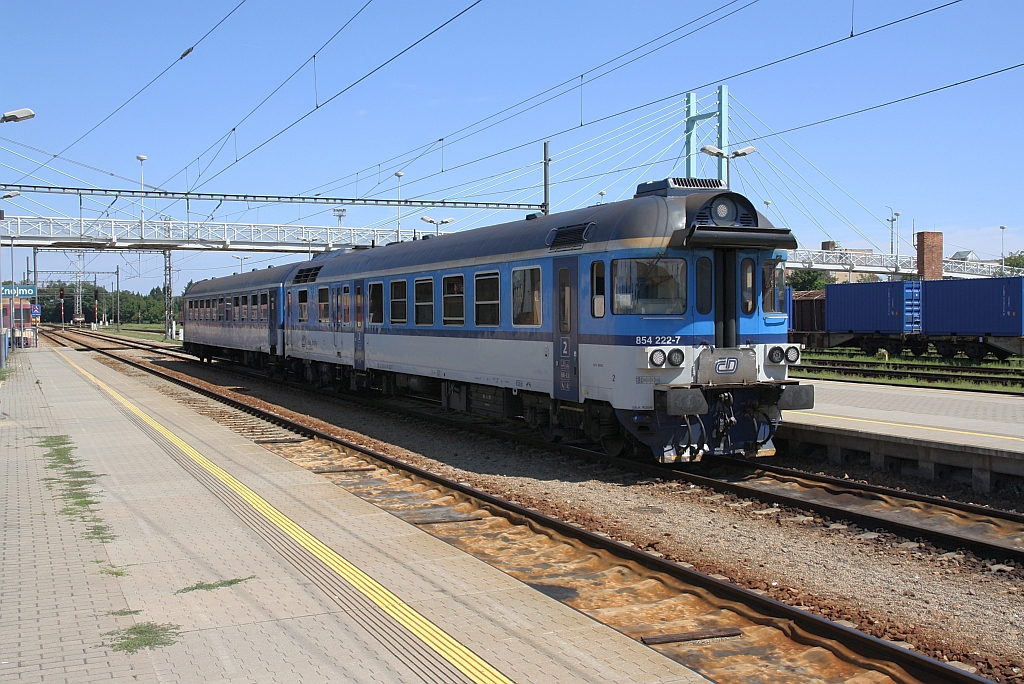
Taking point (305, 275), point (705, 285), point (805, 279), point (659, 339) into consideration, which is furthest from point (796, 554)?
point (805, 279)

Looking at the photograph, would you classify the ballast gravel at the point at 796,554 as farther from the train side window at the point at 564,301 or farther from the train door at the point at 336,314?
the train door at the point at 336,314

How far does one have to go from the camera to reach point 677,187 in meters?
11.2

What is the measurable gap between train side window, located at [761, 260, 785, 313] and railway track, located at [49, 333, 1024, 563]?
2.13m

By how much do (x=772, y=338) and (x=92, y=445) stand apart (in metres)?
10.6

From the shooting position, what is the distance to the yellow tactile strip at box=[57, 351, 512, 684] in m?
4.95

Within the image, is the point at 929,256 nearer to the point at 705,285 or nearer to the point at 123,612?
the point at 705,285

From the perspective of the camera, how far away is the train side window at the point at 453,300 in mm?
14547

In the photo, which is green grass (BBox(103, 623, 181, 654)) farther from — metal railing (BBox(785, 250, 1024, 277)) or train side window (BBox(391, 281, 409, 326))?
metal railing (BBox(785, 250, 1024, 277))

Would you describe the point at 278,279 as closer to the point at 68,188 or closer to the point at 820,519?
the point at 68,188

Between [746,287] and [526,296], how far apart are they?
3.15m

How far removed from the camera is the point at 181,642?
5.37 meters

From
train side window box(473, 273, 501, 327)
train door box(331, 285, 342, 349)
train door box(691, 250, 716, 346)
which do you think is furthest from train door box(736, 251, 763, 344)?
train door box(331, 285, 342, 349)

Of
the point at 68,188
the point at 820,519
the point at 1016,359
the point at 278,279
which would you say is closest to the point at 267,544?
the point at 820,519

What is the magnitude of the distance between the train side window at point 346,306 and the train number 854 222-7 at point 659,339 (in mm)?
10813
